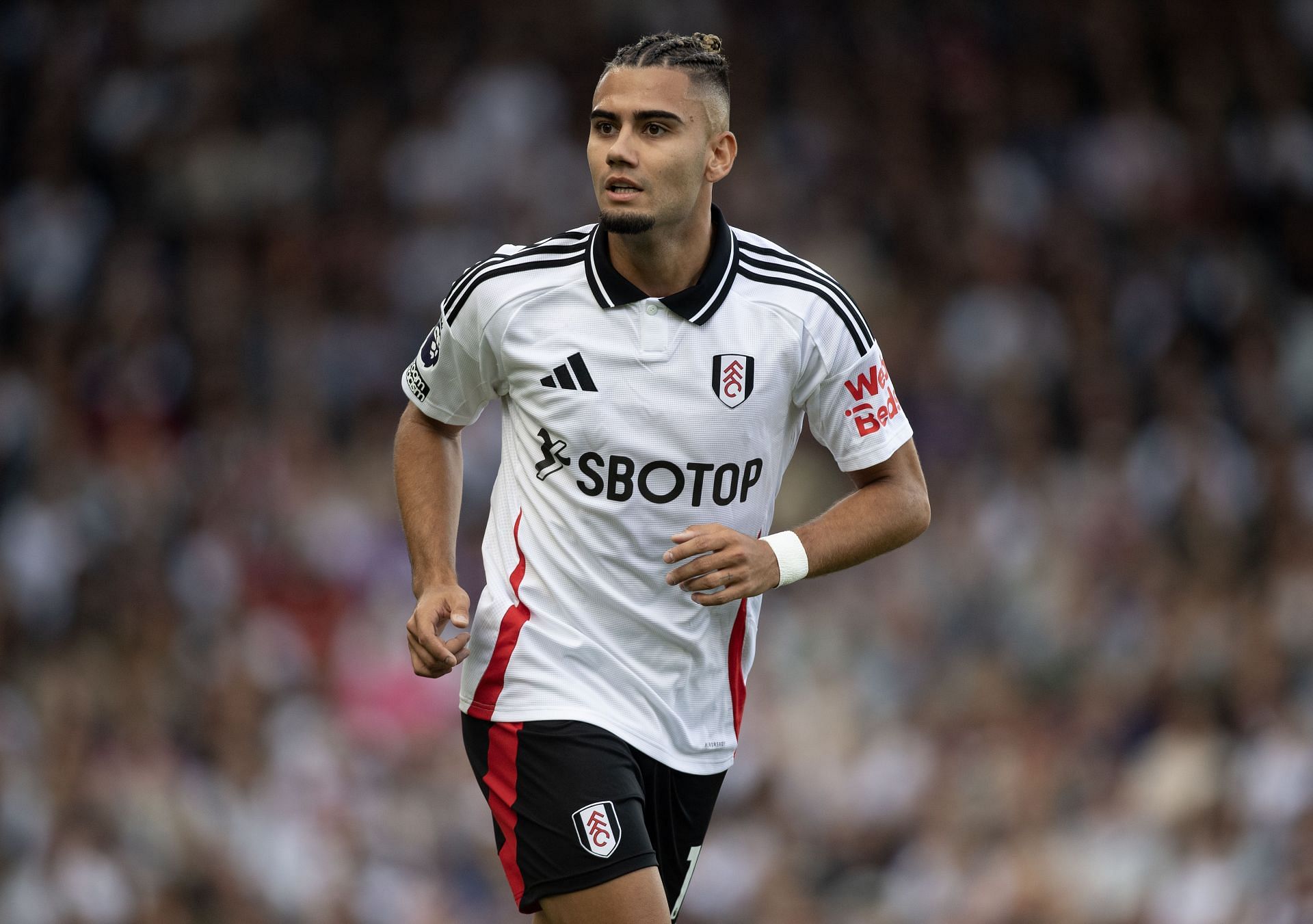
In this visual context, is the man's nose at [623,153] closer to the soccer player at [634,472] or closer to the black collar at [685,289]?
the soccer player at [634,472]

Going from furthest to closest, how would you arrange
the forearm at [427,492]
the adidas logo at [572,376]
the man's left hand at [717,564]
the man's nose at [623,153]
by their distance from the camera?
the forearm at [427,492] → the adidas logo at [572,376] → the man's nose at [623,153] → the man's left hand at [717,564]

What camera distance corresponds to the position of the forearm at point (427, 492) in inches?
193

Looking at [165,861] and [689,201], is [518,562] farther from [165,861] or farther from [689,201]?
[165,861]

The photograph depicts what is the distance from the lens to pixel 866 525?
4.78 m

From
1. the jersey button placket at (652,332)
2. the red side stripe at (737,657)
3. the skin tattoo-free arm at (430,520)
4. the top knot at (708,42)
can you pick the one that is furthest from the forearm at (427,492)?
the top knot at (708,42)

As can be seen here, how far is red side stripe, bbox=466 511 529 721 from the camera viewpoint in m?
4.78

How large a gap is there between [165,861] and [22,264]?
17.4 ft

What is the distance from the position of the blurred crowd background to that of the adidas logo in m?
5.77

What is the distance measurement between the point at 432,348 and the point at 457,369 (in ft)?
0.34

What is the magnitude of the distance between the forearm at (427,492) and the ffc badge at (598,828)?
0.77 meters

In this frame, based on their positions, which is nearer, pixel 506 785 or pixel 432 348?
pixel 506 785

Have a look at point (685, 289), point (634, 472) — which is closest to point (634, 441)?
point (634, 472)

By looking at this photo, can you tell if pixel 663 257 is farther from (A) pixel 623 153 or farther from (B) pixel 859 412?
(B) pixel 859 412

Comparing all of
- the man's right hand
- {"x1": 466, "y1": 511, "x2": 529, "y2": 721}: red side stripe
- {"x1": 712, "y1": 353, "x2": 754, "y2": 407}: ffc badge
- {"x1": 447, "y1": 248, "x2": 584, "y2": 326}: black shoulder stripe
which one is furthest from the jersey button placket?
the man's right hand
